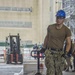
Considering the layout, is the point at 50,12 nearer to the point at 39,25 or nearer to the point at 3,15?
the point at 39,25

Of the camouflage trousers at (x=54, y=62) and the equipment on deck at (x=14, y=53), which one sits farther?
the equipment on deck at (x=14, y=53)

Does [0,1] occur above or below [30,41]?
above

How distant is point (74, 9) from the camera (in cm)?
2494

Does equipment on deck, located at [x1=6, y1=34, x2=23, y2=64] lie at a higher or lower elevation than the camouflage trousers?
lower

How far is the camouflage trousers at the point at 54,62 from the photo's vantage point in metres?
5.82

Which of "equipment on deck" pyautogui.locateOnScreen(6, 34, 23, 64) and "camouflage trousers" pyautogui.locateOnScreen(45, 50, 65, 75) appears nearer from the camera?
"camouflage trousers" pyautogui.locateOnScreen(45, 50, 65, 75)

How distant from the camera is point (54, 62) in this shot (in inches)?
231

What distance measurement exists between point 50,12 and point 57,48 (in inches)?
1926

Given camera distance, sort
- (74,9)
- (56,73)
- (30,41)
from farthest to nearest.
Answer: (30,41)
(74,9)
(56,73)

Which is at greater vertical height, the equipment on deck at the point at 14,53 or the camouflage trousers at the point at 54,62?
the camouflage trousers at the point at 54,62

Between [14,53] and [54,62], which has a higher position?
[54,62]

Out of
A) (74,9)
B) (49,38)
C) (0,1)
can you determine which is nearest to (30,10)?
(0,1)

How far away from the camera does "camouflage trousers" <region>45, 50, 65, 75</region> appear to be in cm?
582

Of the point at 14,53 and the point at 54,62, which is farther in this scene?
the point at 14,53
